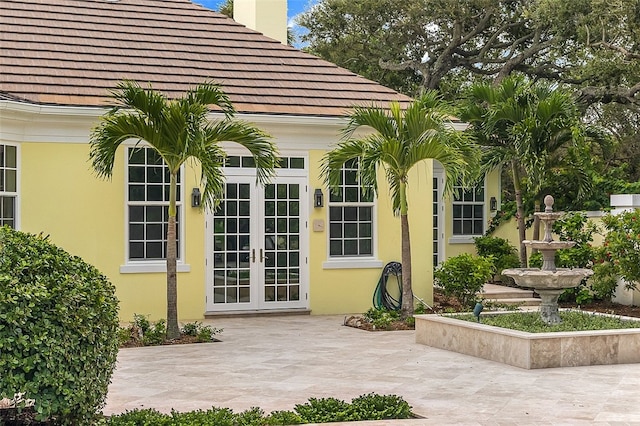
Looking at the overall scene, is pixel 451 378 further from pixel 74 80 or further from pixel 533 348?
pixel 74 80

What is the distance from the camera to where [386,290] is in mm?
→ 16047

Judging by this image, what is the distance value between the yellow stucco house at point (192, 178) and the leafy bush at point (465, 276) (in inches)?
25.1

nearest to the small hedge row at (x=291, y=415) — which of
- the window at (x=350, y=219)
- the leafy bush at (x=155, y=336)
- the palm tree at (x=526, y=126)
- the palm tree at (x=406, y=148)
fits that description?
the leafy bush at (x=155, y=336)

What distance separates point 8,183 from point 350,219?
5659 millimetres

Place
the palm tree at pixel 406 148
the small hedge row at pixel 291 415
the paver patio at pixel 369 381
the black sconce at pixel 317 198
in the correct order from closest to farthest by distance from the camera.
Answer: the small hedge row at pixel 291 415 < the paver patio at pixel 369 381 < the palm tree at pixel 406 148 < the black sconce at pixel 317 198

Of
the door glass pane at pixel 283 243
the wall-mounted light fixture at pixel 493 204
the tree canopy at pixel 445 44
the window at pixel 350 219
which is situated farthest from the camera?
the tree canopy at pixel 445 44

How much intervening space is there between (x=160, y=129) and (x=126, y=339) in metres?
2.82

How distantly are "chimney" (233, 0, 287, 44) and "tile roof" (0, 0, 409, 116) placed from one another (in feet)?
2.51

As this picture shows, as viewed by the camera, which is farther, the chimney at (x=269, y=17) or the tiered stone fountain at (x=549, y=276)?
the chimney at (x=269, y=17)

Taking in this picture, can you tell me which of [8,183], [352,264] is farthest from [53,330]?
[352,264]

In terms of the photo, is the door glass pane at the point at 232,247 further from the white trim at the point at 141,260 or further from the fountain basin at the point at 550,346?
the fountain basin at the point at 550,346

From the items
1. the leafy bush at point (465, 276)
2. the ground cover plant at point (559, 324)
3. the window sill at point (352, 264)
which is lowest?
the ground cover plant at point (559, 324)

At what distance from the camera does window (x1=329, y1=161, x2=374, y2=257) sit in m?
16.0

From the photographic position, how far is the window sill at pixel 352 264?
15877 mm
